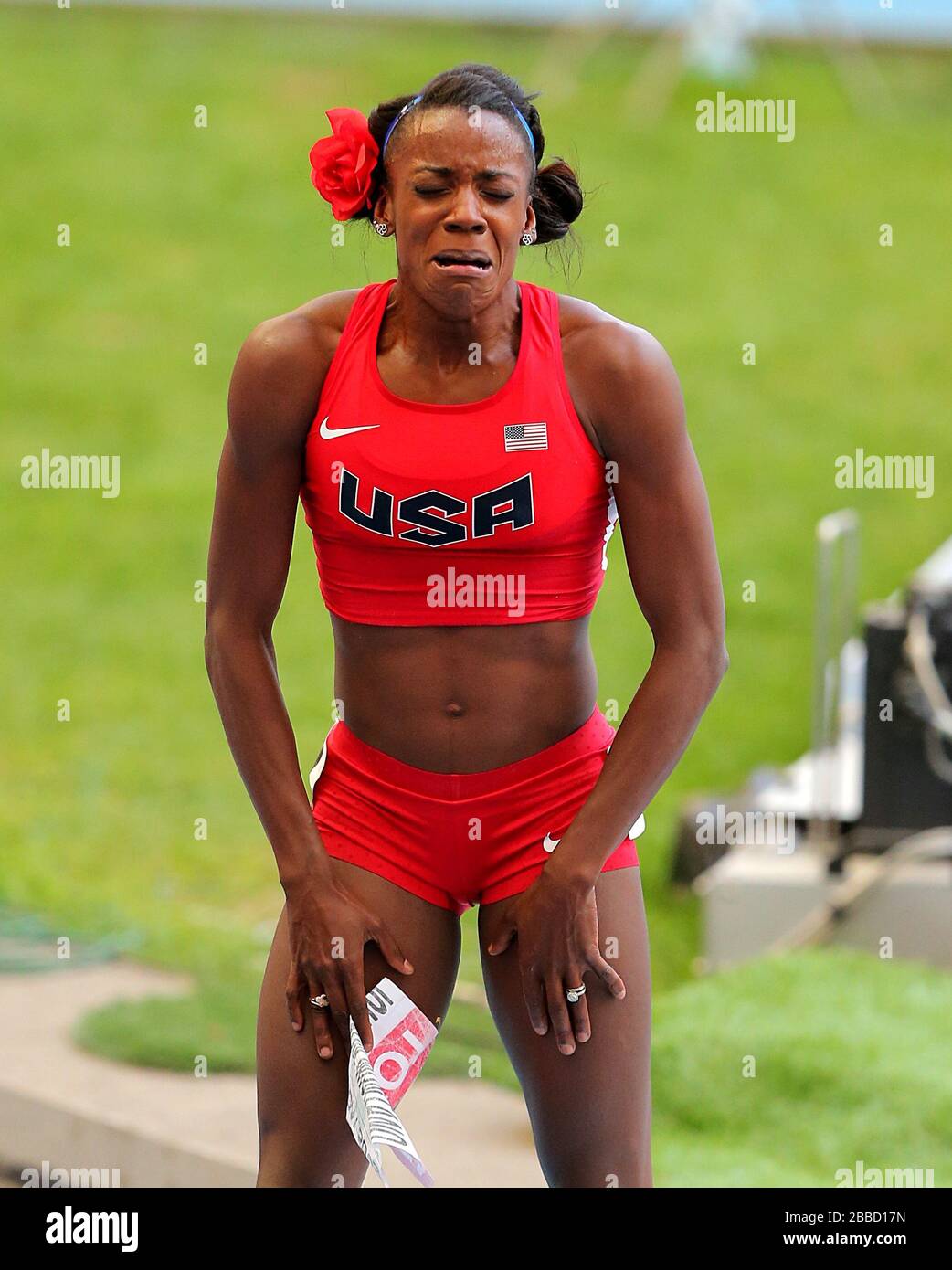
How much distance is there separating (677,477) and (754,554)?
9.71 m

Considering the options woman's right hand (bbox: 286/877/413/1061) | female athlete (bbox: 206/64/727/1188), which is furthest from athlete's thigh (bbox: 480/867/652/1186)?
woman's right hand (bbox: 286/877/413/1061)

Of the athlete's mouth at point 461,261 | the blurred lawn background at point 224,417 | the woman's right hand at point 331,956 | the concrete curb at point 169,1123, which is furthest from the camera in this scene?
the blurred lawn background at point 224,417

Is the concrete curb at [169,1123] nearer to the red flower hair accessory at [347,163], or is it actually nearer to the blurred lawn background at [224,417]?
the blurred lawn background at [224,417]

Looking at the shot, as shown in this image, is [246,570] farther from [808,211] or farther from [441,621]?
[808,211]

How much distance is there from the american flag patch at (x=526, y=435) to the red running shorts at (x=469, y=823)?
339mm

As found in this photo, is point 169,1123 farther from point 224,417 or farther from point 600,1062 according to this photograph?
point 224,417

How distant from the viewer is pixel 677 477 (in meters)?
1.91

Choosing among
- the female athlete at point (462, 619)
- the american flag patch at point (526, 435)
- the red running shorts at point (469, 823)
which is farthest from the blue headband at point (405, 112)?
the red running shorts at point (469, 823)

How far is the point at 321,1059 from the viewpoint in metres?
1.98

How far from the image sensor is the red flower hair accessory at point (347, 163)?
1958 millimetres

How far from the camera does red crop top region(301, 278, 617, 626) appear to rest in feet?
6.19

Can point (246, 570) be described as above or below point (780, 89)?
below

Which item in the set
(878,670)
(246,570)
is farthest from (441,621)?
(878,670)

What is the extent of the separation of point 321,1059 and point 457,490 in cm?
61
